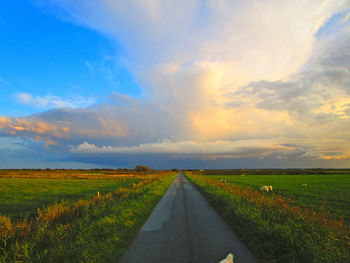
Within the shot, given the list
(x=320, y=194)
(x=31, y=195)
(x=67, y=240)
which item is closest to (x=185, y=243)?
(x=67, y=240)

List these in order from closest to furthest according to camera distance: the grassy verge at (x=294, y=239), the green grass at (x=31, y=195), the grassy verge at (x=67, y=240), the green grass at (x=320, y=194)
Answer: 1. the grassy verge at (x=294, y=239)
2. the grassy verge at (x=67, y=240)
3. the green grass at (x=320, y=194)
4. the green grass at (x=31, y=195)

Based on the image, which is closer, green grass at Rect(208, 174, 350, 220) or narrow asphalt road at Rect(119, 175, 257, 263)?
narrow asphalt road at Rect(119, 175, 257, 263)

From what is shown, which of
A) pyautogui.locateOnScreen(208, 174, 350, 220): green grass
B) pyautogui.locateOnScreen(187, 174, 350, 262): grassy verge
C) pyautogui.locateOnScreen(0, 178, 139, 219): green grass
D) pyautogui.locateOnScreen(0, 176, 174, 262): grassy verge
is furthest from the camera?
pyautogui.locateOnScreen(0, 178, 139, 219): green grass

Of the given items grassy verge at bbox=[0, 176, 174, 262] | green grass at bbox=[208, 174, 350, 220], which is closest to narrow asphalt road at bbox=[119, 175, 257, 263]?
grassy verge at bbox=[0, 176, 174, 262]

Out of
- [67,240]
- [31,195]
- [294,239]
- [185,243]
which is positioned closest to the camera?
[294,239]

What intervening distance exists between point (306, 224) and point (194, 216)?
5168 millimetres

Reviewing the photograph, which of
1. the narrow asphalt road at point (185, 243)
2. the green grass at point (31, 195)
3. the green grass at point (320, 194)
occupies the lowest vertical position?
the green grass at point (320, 194)

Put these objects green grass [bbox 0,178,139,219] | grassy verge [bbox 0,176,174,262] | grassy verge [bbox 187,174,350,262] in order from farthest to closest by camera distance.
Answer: green grass [bbox 0,178,139,219]
grassy verge [bbox 0,176,174,262]
grassy verge [bbox 187,174,350,262]

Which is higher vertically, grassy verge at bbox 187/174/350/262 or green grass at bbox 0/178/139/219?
grassy verge at bbox 187/174/350/262

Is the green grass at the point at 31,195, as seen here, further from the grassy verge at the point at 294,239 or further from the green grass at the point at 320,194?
the green grass at the point at 320,194

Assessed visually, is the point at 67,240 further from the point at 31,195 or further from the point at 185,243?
the point at 31,195

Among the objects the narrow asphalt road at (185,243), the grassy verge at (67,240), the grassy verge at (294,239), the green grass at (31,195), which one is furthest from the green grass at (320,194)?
the green grass at (31,195)

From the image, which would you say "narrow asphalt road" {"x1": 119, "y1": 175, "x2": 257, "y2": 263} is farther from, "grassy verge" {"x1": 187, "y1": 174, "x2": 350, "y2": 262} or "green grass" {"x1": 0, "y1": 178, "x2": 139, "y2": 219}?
"green grass" {"x1": 0, "y1": 178, "x2": 139, "y2": 219}

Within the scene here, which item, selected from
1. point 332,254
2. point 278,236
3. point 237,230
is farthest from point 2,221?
point 332,254
